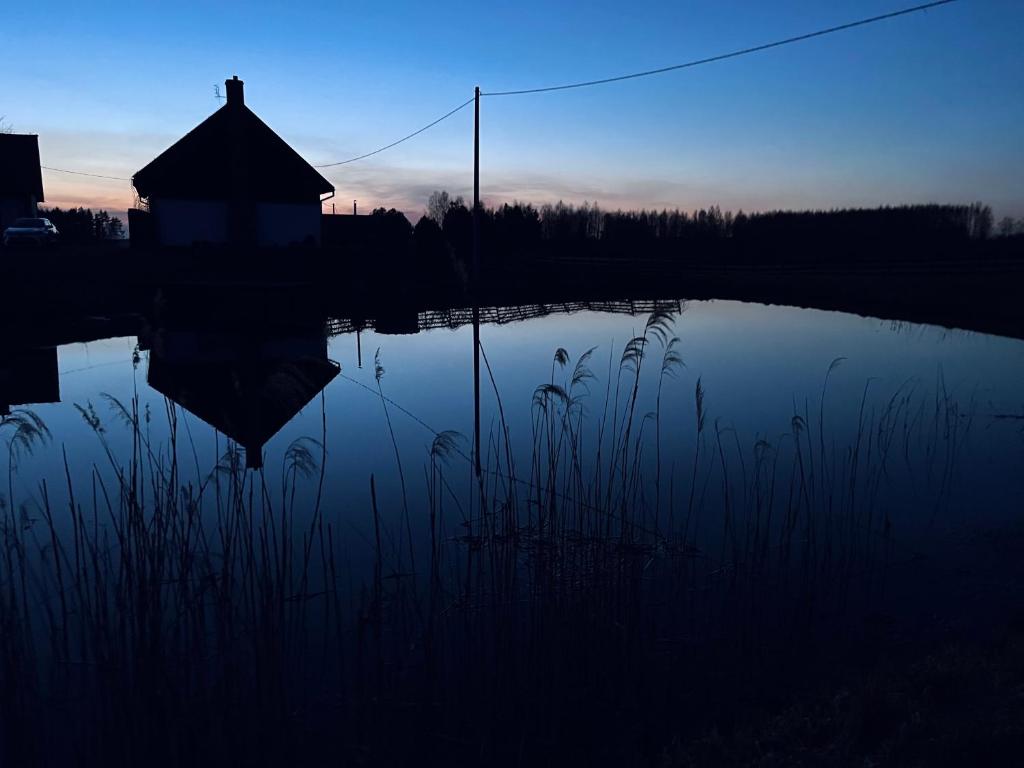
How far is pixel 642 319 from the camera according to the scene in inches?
1200

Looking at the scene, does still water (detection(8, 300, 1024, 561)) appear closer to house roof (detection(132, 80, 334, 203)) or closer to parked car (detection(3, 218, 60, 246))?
house roof (detection(132, 80, 334, 203))

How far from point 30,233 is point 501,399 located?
119 ft

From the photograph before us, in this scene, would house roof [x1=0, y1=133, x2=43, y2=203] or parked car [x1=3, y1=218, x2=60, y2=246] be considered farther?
house roof [x1=0, y1=133, x2=43, y2=203]

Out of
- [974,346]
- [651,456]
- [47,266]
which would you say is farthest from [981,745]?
[47,266]

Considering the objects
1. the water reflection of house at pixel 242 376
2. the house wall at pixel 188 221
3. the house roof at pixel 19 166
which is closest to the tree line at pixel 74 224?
the house roof at pixel 19 166

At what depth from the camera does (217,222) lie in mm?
36688

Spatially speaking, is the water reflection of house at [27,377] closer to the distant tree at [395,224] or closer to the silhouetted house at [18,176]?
the distant tree at [395,224]

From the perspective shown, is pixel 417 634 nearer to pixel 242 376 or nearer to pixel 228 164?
pixel 242 376

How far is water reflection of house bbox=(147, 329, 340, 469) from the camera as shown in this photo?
1051cm

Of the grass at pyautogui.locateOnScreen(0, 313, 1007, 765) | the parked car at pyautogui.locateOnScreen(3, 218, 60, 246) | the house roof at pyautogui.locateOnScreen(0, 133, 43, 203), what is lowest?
the grass at pyautogui.locateOnScreen(0, 313, 1007, 765)

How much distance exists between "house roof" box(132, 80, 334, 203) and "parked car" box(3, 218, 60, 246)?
6.73 meters

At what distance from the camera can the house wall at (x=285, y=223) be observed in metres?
37.6

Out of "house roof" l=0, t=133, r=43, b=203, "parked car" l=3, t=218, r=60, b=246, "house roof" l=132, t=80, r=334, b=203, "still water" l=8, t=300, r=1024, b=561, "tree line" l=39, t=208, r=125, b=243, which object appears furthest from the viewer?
"tree line" l=39, t=208, r=125, b=243

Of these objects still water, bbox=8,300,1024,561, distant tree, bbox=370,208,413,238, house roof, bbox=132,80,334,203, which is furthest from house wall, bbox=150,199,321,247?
still water, bbox=8,300,1024,561
